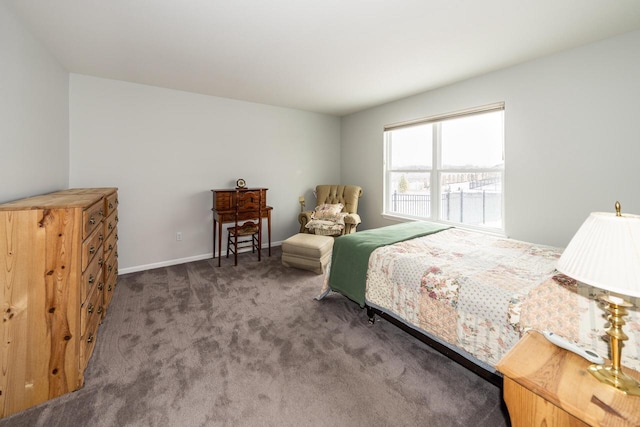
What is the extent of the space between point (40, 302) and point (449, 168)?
4.24 m

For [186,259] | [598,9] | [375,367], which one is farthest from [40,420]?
[598,9]

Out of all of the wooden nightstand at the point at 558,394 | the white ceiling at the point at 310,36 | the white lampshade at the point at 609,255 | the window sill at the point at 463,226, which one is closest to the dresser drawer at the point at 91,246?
the white ceiling at the point at 310,36

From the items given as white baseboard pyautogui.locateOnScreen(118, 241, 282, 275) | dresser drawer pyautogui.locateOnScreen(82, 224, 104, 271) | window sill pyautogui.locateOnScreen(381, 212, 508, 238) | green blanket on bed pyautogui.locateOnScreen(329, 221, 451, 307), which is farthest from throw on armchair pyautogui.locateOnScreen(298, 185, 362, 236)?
dresser drawer pyautogui.locateOnScreen(82, 224, 104, 271)

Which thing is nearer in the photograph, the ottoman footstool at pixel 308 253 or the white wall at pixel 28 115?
the white wall at pixel 28 115

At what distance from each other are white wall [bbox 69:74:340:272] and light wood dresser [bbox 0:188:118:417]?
2.16 meters

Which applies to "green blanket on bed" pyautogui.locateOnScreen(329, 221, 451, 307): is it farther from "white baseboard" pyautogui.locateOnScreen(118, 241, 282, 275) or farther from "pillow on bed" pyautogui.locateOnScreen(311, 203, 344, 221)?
"white baseboard" pyautogui.locateOnScreen(118, 241, 282, 275)

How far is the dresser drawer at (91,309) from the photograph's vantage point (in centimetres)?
171

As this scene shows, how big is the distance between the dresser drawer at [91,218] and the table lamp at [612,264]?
2.46 metres

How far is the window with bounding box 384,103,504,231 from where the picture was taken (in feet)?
11.0

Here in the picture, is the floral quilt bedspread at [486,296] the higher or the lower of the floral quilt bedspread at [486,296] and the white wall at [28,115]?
the lower

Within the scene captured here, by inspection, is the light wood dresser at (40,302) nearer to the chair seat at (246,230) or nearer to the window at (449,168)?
the chair seat at (246,230)

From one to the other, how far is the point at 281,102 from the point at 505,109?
3.14 metres

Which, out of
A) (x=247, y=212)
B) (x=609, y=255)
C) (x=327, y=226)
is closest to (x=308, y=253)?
(x=327, y=226)

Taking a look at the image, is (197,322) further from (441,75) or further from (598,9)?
(598,9)
